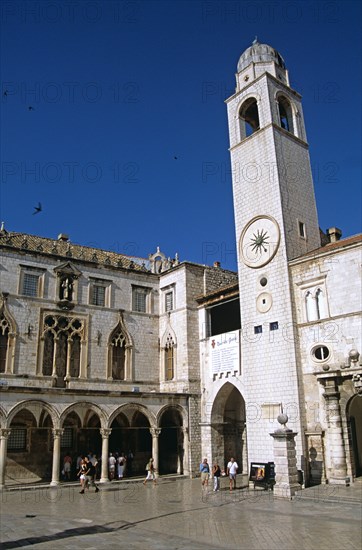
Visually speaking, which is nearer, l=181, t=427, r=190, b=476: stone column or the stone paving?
the stone paving

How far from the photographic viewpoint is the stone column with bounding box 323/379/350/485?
754 inches

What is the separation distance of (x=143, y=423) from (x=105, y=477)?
6.76 meters

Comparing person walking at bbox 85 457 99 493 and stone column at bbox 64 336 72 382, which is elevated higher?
stone column at bbox 64 336 72 382

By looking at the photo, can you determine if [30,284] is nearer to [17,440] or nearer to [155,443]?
[17,440]

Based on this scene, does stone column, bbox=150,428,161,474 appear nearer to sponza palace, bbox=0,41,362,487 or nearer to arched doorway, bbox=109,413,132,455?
sponza palace, bbox=0,41,362,487

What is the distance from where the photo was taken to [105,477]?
24172 mm

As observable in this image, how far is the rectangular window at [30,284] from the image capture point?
1075 inches

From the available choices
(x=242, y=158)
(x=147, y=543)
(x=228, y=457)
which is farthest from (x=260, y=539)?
(x=242, y=158)

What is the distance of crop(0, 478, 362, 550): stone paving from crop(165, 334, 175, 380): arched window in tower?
8897mm

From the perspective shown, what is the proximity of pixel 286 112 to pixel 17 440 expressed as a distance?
79.2ft

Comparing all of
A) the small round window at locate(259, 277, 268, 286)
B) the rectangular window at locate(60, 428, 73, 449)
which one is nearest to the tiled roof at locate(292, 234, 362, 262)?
the small round window at locate(259, 277, 268, 286)

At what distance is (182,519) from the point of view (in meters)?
14.6

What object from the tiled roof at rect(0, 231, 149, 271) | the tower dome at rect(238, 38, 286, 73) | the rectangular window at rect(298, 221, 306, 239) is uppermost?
the tower dome at rect(238, 38, 286, 73)

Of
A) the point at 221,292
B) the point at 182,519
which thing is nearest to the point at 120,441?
the point at 221,292
